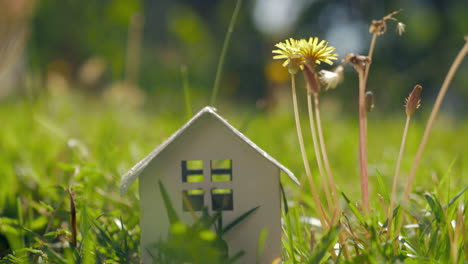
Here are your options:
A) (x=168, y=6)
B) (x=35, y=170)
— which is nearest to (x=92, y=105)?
(x=35, y=170)

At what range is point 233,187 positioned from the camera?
2.24 ft

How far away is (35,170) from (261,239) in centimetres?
78

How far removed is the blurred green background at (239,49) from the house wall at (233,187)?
3776 millimetres

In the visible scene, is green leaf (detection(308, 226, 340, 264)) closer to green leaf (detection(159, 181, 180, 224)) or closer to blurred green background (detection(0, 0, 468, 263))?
green leaf (detection(159, 181, 180, 224))

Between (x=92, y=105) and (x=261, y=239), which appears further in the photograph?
(x=92, y=105)

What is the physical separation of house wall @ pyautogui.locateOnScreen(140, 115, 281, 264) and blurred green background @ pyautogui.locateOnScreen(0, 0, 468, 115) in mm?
3776

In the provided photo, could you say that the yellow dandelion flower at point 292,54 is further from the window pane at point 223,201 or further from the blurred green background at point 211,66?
the blurred green background at point 211,66

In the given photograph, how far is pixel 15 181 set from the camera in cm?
117

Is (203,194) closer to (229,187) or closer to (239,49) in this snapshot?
(229,187)

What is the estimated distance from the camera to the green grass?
68 cm

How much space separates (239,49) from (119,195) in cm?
555

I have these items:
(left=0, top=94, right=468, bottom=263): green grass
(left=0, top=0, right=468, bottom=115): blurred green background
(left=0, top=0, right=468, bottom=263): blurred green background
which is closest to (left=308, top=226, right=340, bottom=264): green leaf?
(left=0, top=94, right=468, bottom=263): green grass

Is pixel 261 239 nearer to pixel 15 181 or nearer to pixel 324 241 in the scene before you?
pixel 324 241

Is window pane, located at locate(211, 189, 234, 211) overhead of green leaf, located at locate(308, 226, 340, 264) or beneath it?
overhead
